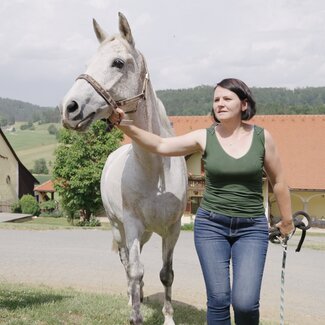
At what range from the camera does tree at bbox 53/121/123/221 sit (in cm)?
2722

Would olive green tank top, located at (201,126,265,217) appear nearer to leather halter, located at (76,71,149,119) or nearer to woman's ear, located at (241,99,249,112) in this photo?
woman's ear, located at (241,99,249,112)

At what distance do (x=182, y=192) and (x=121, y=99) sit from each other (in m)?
1.25

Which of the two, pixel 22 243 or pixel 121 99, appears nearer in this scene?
pixel 121 99

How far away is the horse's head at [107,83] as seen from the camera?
11.5ft

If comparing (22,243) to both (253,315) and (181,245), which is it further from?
(253,315)

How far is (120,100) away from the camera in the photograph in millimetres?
3873

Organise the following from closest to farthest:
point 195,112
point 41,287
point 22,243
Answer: point 41,287, point 22,243, point 195,112

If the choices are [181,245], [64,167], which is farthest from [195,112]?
[181,245]

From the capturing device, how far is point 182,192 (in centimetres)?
473

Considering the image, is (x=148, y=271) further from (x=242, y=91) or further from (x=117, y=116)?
(x=242, y=91)

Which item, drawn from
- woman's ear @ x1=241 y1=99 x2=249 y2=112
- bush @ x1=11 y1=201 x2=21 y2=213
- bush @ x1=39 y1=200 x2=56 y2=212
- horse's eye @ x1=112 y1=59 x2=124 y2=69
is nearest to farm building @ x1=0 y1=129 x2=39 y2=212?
bush @ x1=11 y1=201 x2=21 y2=213

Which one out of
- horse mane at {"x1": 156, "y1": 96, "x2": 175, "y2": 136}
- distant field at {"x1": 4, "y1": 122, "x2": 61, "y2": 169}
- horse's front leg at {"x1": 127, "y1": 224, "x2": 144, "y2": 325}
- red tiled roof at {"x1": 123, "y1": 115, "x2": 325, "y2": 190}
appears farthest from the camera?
distant field at {"x1": 4, "y1": 122, "x2": 61, "y2": 169}

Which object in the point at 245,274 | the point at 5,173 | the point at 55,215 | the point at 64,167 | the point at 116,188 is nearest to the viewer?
the point at 245,274

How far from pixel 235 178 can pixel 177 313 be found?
3.03m
